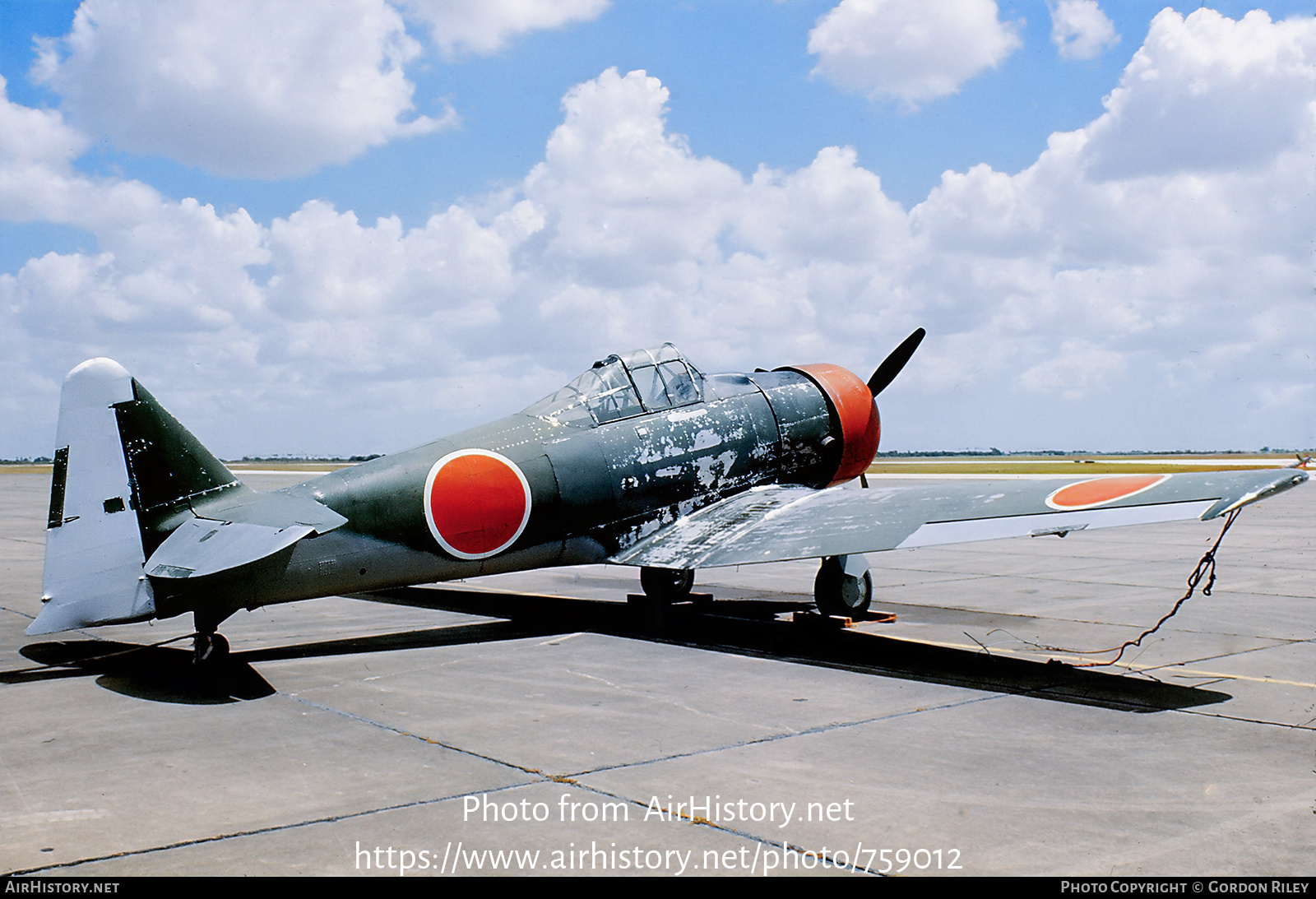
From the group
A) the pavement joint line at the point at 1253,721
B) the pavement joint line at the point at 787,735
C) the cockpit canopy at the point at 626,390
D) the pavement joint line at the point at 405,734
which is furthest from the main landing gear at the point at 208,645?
the pavement joint line at the point at 1253,721

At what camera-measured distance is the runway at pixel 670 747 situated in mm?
3920

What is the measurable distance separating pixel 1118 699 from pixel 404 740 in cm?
447

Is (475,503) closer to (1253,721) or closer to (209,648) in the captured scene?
(209,648)

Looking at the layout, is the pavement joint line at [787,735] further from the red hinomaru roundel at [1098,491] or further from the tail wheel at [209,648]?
the tail wheel at [209,648]

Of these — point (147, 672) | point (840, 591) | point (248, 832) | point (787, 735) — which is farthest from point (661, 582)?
point (248, 832)

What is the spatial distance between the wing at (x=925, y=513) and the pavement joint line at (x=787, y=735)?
1486 millimetres

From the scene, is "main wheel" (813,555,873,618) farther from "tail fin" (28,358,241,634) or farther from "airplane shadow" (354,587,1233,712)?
"tail fin" (28,358,241,634)

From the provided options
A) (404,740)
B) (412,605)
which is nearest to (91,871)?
(404,740)

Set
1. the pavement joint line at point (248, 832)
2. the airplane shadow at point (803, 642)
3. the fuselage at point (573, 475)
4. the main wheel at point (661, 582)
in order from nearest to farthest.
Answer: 1. the pavement joint line at point (248, 832)
2. the airplane shadow at point (803, 642)
3. the fuselage at point (573, 475)
4. the main wheel at point (661, 582)

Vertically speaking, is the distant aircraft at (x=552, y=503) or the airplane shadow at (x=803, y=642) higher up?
the distant aircraft at (x=552, y=503)

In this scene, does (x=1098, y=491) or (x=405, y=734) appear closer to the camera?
(x=405, y=734)

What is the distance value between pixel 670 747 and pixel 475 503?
13.4 ft

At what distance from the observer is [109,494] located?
7.66 metres

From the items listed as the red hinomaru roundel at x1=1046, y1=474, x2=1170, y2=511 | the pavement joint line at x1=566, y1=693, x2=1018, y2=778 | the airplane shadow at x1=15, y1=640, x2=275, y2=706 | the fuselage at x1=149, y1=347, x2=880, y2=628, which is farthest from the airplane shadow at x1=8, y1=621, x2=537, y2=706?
the red hinomaru roundel at x1=1046, y1=474, x2=1170, y2=511
